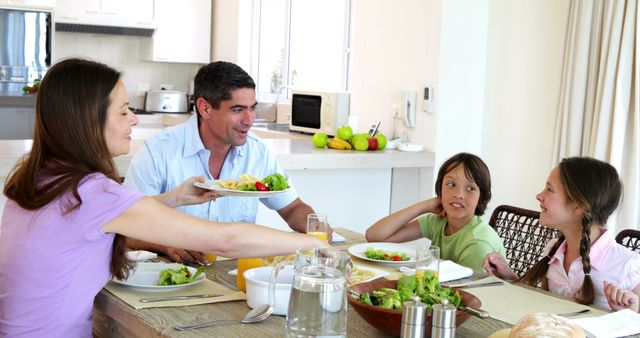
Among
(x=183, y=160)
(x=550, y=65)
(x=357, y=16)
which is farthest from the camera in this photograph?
(x=357, y=16)

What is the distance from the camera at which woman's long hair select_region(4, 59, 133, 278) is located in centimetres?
193

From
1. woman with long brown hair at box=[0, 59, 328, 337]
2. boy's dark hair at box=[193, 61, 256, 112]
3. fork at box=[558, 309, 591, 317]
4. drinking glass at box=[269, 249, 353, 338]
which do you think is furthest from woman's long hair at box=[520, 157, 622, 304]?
boy's dark hair at box=[193, 61, 256, 112]

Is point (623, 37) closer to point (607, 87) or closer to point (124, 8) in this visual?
point (607, 87)

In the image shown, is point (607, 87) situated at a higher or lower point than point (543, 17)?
lower

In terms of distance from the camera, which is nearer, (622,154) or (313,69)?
(622,154)

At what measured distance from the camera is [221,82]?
9.93ft

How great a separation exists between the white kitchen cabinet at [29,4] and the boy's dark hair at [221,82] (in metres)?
3.66

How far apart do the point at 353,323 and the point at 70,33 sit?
18.3 ft

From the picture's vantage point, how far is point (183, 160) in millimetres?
2988

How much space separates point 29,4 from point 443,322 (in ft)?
17.5

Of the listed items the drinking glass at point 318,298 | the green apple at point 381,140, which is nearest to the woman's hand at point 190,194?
the drinking glass at point 318,298

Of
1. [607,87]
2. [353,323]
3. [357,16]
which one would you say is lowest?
[353,323]

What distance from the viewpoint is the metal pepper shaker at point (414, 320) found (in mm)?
1652

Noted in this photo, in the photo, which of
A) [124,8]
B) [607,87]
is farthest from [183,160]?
[124,8]
